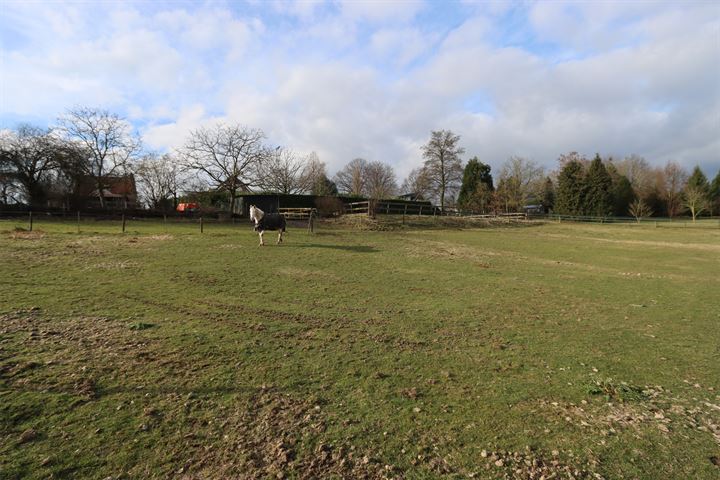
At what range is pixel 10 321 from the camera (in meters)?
6.93

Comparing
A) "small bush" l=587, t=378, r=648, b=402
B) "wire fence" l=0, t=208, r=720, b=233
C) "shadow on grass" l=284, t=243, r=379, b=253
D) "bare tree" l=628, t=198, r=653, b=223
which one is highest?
"bare tree" l=628, t=198, r=653, b=223

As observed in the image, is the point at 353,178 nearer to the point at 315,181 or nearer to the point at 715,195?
the point at 315,181

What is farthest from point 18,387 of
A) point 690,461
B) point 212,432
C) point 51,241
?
point 51,241

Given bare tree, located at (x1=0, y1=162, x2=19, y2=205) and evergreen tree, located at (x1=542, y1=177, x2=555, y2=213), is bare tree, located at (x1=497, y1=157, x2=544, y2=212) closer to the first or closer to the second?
evergreen tree, located at (x1=542, y1=177, x2=555, y2=213)

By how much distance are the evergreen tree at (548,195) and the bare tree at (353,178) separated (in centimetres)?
3617

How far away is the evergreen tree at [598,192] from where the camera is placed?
58.4m

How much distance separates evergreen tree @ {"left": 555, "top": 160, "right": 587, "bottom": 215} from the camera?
59906 mm

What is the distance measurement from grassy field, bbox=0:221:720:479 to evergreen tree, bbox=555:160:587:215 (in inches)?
2162

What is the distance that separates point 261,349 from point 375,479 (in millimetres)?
3365

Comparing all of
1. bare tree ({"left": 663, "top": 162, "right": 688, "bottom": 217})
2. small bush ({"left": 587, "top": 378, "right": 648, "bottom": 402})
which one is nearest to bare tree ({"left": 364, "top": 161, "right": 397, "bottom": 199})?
bare tree ({"left": 663, "top": 162, "right": 688, "bottom": 217})

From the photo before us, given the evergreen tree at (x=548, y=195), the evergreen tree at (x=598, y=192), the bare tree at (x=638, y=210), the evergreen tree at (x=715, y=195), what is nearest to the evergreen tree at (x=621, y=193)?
the bare tree at (x=638, y=210)

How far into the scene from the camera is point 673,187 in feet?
244

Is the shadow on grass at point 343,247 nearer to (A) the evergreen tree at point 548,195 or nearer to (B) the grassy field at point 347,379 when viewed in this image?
(B) the grassy field at point 347,379

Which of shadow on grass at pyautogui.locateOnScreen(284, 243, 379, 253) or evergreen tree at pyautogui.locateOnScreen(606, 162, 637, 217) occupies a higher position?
evergreen tree at pyautogui.locateOnScreen(606, 162, 637, 217)
